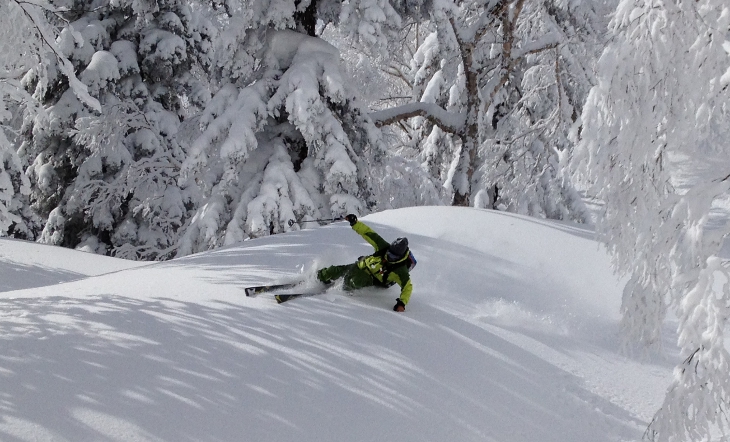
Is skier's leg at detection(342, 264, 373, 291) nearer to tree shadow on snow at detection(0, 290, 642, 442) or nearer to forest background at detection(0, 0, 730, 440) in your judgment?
tree shadow on snow at detection(0, 290, 642, 442)

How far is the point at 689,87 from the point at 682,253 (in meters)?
0.94

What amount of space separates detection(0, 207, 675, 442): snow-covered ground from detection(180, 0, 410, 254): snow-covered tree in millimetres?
3335

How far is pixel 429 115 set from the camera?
14.4 metres

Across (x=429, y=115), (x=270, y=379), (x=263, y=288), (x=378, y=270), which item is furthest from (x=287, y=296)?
(x=429, y=115)

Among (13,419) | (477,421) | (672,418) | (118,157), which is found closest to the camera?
(672,418)

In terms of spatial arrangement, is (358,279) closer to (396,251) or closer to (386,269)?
(386,269)

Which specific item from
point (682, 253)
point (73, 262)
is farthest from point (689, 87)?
point (73, 262)

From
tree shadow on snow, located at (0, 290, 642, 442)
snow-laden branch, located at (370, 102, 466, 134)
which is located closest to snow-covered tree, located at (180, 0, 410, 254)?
snow-laden branch, located at (370, 102, 466, 134)

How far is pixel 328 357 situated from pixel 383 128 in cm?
921

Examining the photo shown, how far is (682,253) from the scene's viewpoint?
139 inches

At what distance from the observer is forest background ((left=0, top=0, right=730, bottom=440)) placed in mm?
3652

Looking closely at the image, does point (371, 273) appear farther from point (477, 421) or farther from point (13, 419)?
point (13, 419)

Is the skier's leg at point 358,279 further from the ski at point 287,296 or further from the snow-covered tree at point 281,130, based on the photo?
the snow-covered tree at point 281,130

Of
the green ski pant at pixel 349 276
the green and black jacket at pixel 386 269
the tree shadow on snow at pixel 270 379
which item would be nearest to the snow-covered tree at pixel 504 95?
the green and black jacket at pixel 386 269
